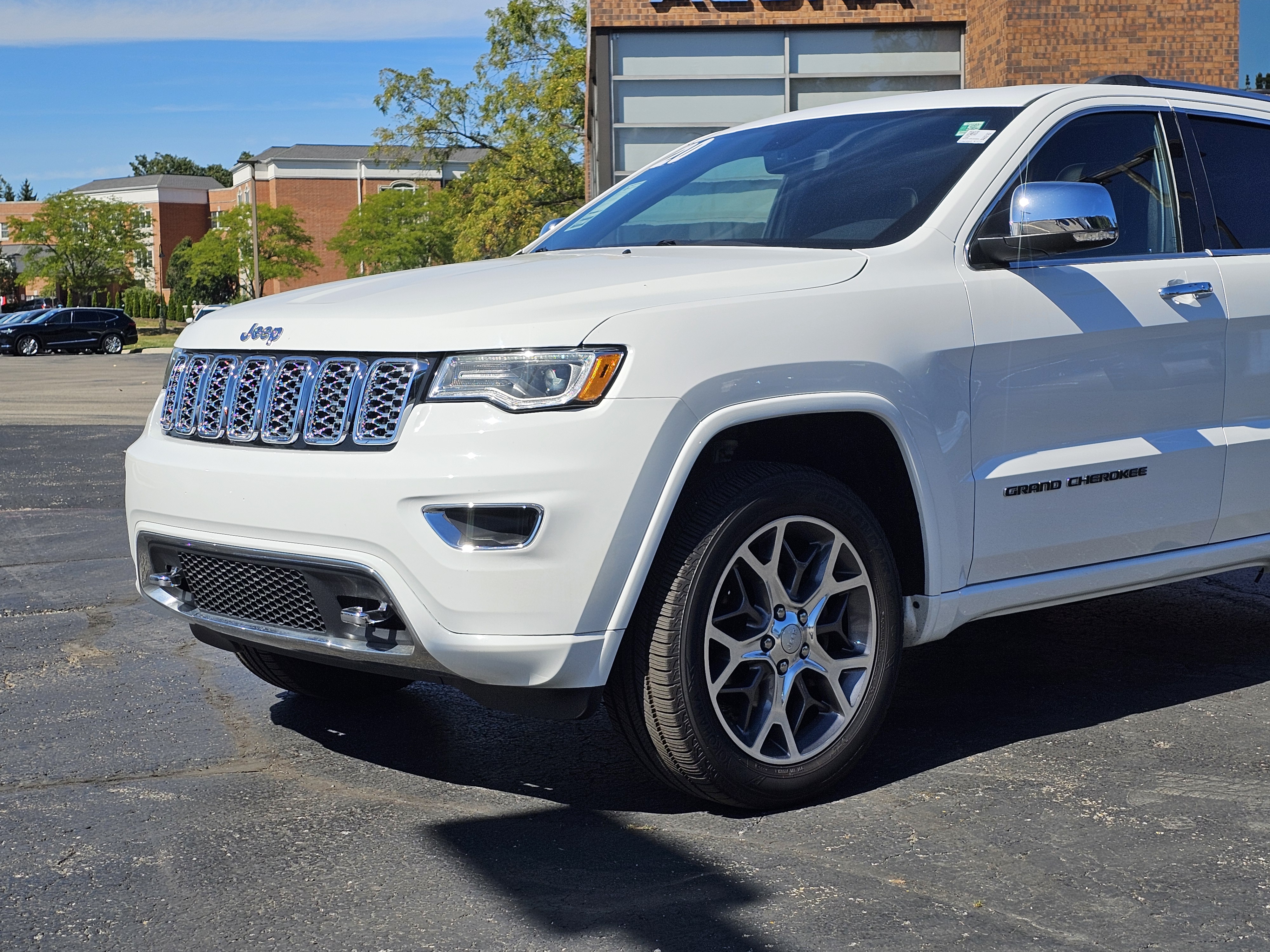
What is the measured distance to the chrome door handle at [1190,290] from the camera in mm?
4266

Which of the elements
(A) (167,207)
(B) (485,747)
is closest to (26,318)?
(B) (485,747)

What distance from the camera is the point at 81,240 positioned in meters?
84.8

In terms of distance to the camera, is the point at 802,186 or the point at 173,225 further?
the point at 173,225

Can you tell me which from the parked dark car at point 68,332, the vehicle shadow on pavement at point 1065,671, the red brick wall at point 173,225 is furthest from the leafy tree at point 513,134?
the red brick wall at point 173,225

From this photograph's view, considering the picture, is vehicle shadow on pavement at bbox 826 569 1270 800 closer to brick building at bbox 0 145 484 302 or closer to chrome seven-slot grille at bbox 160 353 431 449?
chrome seven-slot grille at bbox 160 353 431 449

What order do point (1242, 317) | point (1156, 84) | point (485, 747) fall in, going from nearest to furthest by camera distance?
point (485, 747) → point (1242, 317) → point (1156, 84)

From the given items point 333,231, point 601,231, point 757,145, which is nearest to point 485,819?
point 601,231

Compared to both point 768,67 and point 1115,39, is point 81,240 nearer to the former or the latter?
point 768,67

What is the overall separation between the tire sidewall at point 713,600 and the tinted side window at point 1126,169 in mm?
1270

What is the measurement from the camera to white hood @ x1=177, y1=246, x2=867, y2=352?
3.24 metres

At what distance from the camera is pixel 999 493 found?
12.7 ft

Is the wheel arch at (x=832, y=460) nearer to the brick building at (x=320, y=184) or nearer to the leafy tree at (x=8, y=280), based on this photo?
the brick building at (x=320, y=184)

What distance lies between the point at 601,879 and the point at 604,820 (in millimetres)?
402

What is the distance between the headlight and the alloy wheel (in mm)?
588
